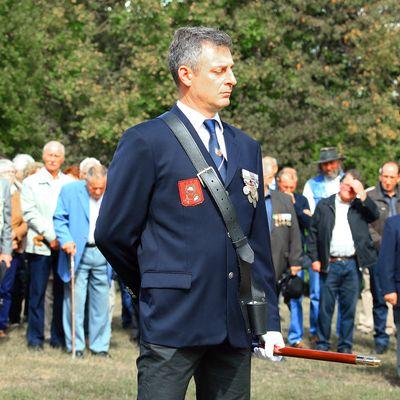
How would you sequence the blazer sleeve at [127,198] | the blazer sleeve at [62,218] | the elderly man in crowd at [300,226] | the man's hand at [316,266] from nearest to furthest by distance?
the blazer sleeve at [127,198] < the blazer sleeve at [62,218] < the man's hand at [316,266] < the elderly man in crowd at [300,226]

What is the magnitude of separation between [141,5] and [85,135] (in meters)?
3.39

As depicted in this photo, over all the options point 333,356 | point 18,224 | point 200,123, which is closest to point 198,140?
point 200,123

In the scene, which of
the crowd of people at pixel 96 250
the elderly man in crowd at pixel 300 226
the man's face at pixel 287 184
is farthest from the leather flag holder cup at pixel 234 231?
the man's face at pixel 287 184

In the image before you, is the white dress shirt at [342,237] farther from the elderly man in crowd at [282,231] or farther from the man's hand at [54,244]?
the man's hand at [54,244]

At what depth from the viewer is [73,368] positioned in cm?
999

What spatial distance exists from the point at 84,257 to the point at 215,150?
22.6 ft

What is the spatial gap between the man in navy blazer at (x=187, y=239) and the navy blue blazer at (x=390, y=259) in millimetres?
5535

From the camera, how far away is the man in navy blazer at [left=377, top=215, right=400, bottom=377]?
9.80 m

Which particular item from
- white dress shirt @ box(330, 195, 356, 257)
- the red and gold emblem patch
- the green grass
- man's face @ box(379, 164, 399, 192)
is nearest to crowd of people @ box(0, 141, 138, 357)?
the green grass

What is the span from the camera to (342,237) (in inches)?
456

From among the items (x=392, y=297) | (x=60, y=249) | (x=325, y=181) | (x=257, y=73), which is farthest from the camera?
(x=257, y=73)

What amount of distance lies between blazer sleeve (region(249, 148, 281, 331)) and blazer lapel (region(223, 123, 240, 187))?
0.60 feet

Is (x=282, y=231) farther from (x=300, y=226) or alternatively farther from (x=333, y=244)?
(x=300, y=226)

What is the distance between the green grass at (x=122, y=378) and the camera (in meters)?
8.62
